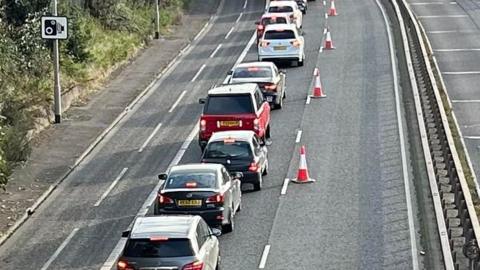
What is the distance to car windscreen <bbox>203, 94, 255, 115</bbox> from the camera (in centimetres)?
3288

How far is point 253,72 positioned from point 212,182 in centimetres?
1477

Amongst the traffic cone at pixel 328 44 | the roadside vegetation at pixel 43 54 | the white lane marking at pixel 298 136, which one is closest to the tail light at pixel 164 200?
the roadside vegetation at pixel 43 54

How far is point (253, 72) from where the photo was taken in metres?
39.5

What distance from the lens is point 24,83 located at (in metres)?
40.4

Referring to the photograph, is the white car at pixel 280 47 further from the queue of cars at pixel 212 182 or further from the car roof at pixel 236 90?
the car roof at pixel 236 90

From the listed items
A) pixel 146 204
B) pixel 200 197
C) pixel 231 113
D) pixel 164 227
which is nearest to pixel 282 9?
pixel 231 113

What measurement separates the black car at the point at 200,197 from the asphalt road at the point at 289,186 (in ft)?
1.76

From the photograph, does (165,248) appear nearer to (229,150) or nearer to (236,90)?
(229,150)

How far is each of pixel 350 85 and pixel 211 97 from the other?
11.5 m

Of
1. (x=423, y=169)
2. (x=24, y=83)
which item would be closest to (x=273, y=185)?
(x=423, y=169)

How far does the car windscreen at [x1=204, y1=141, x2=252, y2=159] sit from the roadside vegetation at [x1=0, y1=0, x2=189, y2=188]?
520cm

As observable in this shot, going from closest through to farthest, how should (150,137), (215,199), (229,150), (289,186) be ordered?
(215,199)
(229,150)
(289,186)
(150,137)

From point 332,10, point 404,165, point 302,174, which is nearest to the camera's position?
point 302,174

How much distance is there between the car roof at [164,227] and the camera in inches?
760
